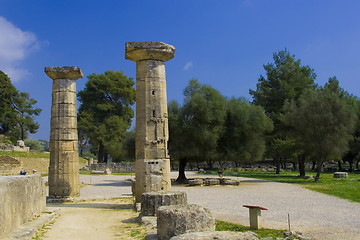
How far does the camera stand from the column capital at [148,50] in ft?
35.4

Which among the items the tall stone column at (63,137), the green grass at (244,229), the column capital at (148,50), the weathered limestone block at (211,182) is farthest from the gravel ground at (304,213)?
the weathered limestone block at (211,182)

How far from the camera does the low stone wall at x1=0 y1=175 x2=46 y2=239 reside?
6249 mm

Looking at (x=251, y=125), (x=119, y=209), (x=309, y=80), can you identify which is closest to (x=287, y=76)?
(x=309, y=80)

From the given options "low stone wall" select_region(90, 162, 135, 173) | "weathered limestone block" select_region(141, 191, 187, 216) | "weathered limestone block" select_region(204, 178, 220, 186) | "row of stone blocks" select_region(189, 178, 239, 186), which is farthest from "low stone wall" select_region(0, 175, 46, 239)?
"low stone wall" select_region(90, 162, 135, 173)

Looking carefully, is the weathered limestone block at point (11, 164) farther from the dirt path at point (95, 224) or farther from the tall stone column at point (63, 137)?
the dirt path at point (95, 224)

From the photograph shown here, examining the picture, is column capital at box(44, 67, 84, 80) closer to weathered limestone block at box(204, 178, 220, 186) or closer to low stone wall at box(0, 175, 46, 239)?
low stone wall at box(0, 175, 46, 239)

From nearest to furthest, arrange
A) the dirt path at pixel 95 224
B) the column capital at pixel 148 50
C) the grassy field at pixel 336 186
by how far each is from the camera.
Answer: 1. the dirt path at pixel 95 224
2. the column capital at pixel 148 50
3. the grassy field at pixel 336 186

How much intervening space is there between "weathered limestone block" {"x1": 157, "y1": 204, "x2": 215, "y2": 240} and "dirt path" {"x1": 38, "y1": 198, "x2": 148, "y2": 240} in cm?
106

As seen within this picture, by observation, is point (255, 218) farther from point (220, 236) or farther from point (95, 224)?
point (95, 224)

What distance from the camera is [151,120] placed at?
1079cm

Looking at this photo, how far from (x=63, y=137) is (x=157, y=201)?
6.36 m

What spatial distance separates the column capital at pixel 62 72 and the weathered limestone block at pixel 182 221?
8651 millimetres

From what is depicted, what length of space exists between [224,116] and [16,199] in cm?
1667

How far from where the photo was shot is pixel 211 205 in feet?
40.6
